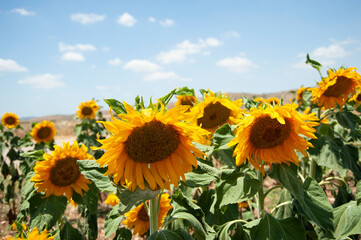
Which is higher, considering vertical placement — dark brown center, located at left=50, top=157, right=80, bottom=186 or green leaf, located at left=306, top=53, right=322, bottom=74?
green leaf, located at left=306, top=53, right=322, bottom=74

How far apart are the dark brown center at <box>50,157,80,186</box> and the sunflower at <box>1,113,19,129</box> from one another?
4.15 metres

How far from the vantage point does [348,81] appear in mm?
2549

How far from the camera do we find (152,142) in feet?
4.24

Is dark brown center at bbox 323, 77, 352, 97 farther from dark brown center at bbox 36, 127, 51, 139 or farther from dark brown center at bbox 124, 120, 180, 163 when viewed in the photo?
dark brown center at bbox 36, 127, 51, 139

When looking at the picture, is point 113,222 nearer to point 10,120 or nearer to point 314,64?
point 314,64

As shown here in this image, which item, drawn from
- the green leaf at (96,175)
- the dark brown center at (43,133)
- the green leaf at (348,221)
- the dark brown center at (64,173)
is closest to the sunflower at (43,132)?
the dark brown center at (43,133)

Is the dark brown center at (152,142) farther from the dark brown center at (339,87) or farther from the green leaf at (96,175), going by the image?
the dark brown center at (339,87)

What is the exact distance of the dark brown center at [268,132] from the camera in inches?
60.2

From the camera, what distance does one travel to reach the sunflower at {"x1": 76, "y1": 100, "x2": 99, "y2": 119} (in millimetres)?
6020

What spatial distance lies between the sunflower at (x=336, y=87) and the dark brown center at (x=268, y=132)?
3.96 feet

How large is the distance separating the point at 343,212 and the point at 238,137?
96 centimetres

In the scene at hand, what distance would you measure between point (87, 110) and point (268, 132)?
5.12 m

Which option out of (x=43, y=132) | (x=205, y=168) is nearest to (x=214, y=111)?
(x=205, y=168)

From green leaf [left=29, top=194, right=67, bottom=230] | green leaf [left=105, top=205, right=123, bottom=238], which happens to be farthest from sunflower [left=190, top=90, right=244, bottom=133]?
green leaf [left=29, top=194, right=67, bottom=230]
